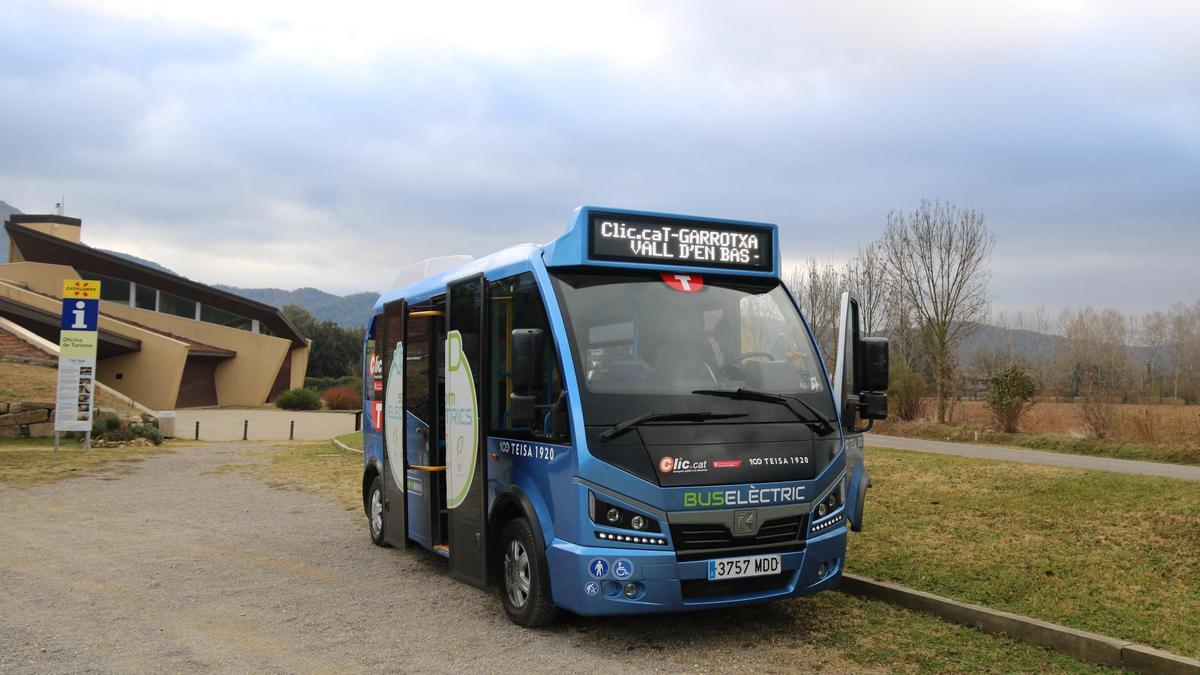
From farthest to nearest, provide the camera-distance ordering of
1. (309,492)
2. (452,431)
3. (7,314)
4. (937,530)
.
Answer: (7,314) → (309,492) → (937,530) → (452,431)

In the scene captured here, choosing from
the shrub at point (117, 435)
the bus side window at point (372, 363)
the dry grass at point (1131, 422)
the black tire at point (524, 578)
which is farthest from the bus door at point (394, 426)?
the shrub at point (117, 435)

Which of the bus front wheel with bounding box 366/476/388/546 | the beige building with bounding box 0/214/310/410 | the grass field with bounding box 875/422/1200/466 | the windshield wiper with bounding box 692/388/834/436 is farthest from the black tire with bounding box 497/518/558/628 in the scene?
the beige building with bounding box 0/214/310/410

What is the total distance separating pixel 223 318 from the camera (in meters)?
55.9

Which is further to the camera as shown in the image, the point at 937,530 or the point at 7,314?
the point at 7,314

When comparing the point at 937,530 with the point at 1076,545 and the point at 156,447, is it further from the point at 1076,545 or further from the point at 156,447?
the point at 156,447

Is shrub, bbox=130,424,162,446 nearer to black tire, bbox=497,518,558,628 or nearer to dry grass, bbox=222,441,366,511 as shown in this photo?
dry grass, bbox=222,441,366,511

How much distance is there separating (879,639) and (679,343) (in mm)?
2357

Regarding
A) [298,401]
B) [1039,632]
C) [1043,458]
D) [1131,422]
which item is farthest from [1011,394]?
[298,401]

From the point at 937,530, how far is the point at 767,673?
4.01m

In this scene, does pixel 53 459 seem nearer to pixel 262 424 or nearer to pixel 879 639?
pixel 879 639

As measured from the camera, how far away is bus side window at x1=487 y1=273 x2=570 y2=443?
6035 millimetres

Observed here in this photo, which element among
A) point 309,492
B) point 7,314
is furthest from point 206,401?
point 309,492

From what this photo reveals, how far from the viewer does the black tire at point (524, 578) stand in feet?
19.7

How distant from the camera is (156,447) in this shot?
24344 mm
